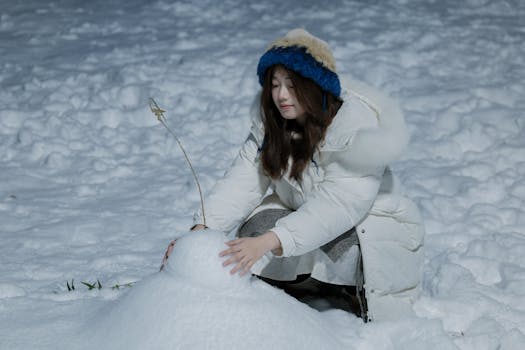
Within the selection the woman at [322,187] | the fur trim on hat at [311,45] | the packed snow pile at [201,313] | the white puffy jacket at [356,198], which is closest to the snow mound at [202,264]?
the packed snow pile at [201,313]

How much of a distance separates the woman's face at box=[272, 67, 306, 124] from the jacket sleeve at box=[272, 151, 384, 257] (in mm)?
174

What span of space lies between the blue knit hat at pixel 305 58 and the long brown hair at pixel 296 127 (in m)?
0.04

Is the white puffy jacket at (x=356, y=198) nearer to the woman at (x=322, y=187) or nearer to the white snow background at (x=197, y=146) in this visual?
the woman at (x=322, y=187)

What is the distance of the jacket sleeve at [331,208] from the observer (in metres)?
2.29

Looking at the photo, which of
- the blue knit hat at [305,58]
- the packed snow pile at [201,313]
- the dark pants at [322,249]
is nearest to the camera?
the packed snow pile at [201,313]

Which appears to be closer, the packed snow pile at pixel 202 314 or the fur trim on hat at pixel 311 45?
the packed snow pile at pixel 202 314

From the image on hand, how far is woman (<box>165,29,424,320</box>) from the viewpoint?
231cm

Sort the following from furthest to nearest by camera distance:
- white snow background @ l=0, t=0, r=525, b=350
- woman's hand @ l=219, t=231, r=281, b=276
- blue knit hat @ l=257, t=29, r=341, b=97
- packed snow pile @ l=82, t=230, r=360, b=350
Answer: white snow background @ l=0, t=0, r=525, b=350
blue knit hat @ l=257, t=29, r=341, b=97
woman's hand @ l=219, t=231, r=281, b=276
packed snow pile @ l=82, t=230, r=360, b=350

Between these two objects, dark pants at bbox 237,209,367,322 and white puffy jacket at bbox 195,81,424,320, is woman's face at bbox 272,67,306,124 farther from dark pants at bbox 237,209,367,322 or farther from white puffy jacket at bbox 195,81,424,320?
dark pants at bbox 237,209,367,322

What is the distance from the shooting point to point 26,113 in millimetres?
4711

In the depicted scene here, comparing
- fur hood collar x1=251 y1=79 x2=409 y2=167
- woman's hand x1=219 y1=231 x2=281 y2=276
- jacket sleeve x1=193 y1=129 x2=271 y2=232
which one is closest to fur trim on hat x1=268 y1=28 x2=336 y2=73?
fur hood collar x1=251 y1=79 x2=409 y2=167

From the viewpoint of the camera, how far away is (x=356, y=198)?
2.34 m

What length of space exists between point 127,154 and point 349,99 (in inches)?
82.1

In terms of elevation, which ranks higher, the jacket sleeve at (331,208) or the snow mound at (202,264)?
the snow mound at (202,264)
